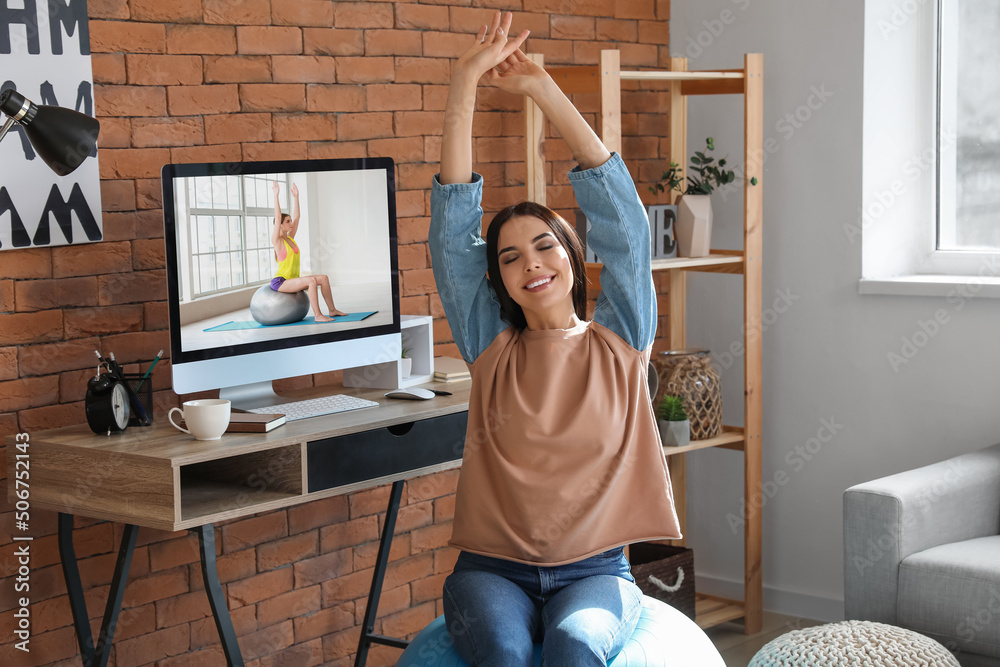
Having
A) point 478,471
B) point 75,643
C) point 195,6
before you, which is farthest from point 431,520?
point 195,6

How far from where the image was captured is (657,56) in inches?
139

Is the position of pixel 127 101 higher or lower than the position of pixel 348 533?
higher

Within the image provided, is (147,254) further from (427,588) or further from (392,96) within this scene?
(427,588)

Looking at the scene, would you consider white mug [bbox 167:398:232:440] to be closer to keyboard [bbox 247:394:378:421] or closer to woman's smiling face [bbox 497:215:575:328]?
keyboard [bbox 247:394:378:421]

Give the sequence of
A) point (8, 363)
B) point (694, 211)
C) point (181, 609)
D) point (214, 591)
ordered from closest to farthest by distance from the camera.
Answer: point (214, 591)
point (8, 363)
point (181, 609)
point (694, 211)

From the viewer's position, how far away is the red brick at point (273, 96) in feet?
8.39

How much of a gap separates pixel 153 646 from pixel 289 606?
0.37 m

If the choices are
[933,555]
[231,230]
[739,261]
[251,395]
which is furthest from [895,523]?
[231,230]

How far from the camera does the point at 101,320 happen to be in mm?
2322

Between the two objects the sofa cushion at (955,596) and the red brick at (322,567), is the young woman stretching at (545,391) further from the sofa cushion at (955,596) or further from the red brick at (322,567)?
the red brick at (322,567)

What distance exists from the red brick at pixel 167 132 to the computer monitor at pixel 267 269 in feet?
0.81

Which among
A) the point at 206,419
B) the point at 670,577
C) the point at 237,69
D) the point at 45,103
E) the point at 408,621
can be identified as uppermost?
the point at 237,69

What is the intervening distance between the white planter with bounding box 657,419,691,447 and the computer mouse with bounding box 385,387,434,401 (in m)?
0.86

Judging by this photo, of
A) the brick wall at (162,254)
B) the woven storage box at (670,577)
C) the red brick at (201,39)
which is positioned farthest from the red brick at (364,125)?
the woven storage box at (670,577)
